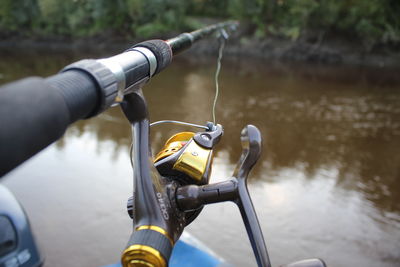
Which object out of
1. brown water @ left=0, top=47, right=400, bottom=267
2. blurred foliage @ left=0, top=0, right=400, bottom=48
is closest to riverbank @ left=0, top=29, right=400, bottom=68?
blurred foliage @ left=0, top=0, right=400, bottom=48

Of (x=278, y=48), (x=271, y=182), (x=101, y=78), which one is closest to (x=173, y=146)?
(x=101, y=78)

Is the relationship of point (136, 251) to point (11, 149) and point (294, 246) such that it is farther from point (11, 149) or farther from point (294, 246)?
point (294, 246)

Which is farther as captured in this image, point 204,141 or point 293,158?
point 293,158

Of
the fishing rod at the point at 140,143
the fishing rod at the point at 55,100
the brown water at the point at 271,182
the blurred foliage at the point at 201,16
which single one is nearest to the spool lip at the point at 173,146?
the fishing rod at the point at 140,143

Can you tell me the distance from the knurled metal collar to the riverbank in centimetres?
1287

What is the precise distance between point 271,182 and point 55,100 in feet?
11.1

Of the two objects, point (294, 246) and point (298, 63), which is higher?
point (294, 246)

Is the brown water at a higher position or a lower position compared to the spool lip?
lower

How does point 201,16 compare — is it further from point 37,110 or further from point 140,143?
point 37,110

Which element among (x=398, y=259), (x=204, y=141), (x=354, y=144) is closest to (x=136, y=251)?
(x=204, y=141)

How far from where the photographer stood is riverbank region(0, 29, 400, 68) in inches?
494

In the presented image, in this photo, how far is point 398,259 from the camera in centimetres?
261

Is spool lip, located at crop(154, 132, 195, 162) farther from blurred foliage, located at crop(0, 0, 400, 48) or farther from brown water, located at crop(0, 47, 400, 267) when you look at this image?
blurred foliage, located at crop(0, 0, 400, 48)

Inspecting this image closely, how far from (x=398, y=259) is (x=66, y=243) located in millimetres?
2208
